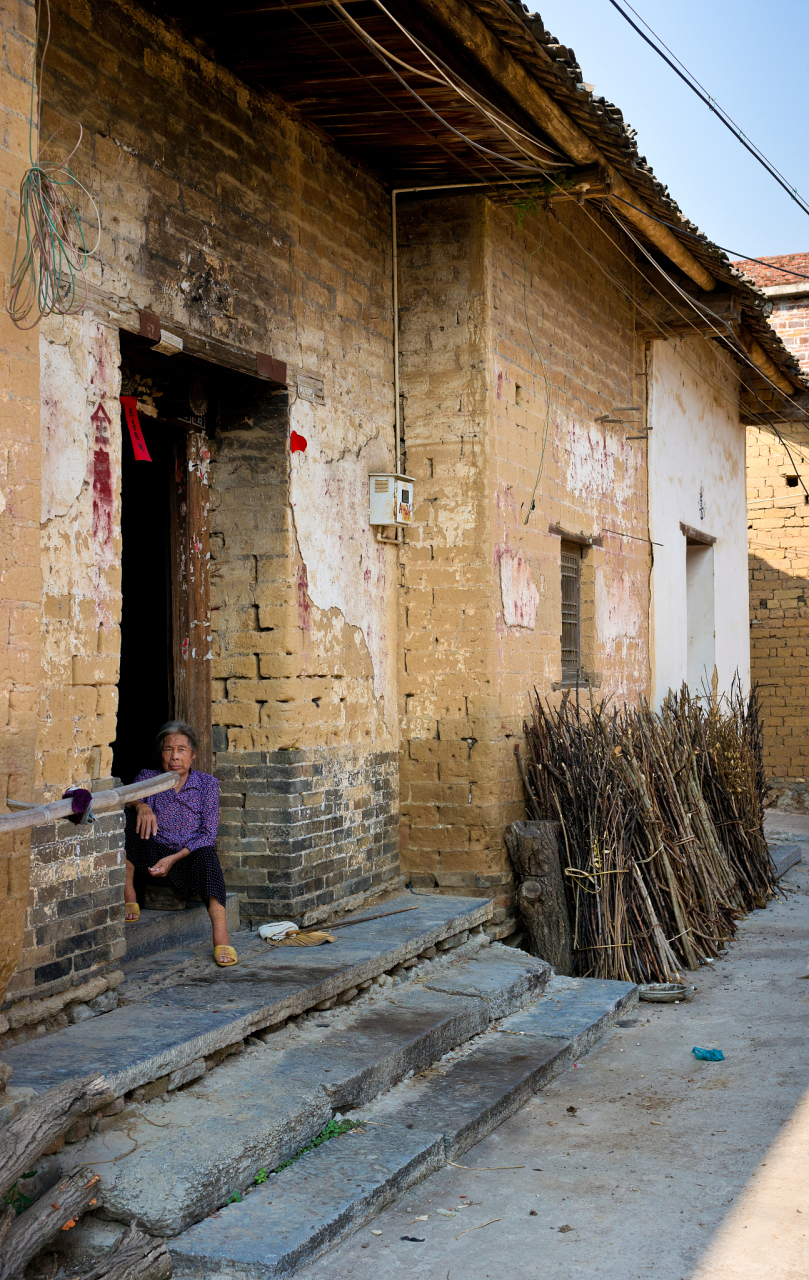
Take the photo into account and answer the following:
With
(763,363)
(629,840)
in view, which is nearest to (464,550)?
(629,840)

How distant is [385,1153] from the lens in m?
3.82

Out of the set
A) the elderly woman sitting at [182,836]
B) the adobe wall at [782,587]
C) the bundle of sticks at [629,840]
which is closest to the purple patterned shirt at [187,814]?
the elderly woman sitting at [182,836]

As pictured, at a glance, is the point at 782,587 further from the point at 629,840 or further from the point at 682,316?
the point at 629,840

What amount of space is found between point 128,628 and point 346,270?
2130 millimetres

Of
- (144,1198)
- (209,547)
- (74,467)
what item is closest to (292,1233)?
(144,1198)

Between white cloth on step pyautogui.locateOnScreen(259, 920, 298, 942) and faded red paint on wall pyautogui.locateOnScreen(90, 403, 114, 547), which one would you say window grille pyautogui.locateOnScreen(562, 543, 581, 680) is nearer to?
white cloth on step pyautogui.locateOnScreen(259, 920, 298, 942)

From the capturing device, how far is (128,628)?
19.7 feet

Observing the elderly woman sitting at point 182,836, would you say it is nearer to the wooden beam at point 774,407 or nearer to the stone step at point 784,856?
the stone step at point 784,856

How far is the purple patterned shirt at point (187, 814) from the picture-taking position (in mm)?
4973

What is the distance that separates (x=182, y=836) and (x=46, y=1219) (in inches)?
84.8

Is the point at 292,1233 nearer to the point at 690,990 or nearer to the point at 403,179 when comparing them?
the point at 690,990

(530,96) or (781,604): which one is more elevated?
(530,96)

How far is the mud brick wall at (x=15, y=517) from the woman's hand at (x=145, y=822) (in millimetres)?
1630

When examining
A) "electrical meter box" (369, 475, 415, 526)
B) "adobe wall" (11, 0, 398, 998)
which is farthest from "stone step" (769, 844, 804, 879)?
"electrical meter box" (369, 475, 415, 526)
